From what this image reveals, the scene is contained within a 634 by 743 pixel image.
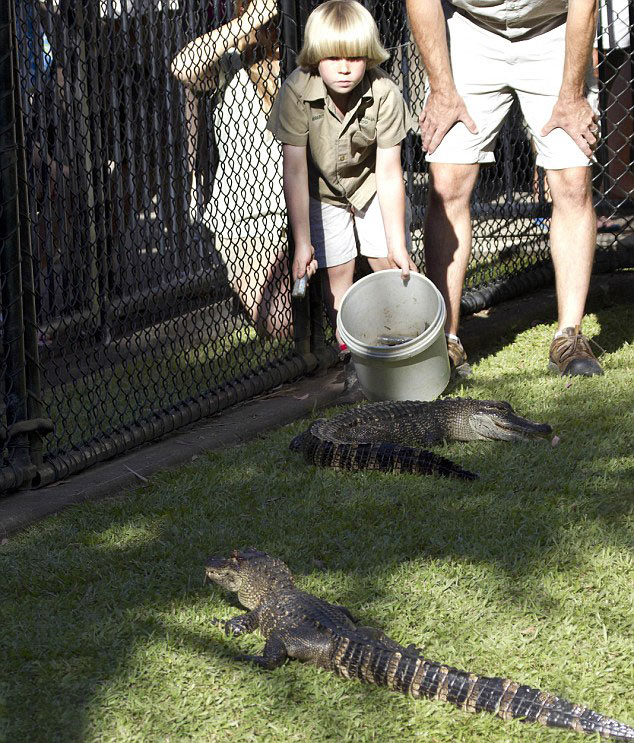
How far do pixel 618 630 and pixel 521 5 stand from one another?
279 centimetres

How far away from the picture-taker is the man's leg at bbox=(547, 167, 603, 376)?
4.41 metres

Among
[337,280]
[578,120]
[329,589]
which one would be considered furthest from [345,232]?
[329,589]

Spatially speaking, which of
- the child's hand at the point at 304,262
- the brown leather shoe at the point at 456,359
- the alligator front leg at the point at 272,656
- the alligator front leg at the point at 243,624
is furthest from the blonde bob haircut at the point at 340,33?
the alligator front leg at the point at 272,656

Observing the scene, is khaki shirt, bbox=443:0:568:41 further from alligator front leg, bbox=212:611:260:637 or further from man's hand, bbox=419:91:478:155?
alligator front leg, bbox=212:611:260:637

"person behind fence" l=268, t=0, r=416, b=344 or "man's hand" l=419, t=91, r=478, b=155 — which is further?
"man's hand" l=419, t=91, r=478, b=155

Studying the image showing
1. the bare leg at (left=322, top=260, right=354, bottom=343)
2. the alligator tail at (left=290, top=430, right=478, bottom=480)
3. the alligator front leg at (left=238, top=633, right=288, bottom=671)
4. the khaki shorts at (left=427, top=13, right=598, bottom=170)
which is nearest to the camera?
the alligator front leg at (left=238, top=633, right=288, bottom=671)

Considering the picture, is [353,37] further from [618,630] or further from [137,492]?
[618,630]

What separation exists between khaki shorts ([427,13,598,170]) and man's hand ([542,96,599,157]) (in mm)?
36

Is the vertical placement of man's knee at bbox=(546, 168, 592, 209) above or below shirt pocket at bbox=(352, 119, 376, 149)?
below

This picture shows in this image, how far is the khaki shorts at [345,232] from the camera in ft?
14.8

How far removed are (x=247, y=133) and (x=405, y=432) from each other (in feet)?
5.04

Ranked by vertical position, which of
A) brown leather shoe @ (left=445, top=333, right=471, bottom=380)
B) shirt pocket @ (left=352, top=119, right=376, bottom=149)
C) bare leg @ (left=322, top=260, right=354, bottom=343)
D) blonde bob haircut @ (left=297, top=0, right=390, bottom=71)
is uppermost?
blonde bob haircut @ (left=297, top=0, right=390, bottom=71)

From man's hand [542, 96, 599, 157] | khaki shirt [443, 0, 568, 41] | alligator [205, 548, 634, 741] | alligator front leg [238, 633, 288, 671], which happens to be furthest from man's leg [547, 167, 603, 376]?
alligator front leg [238, 633, 288, 671]

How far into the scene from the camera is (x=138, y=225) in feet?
13.3
